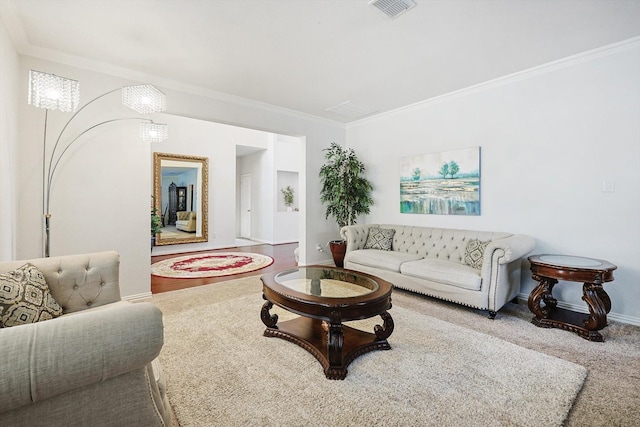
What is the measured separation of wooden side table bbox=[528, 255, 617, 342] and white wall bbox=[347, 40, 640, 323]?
405 millimetres

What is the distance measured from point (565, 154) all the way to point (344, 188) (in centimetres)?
300

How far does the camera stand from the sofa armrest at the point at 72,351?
82cm

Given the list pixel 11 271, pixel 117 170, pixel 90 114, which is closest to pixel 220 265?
pixel 117 170

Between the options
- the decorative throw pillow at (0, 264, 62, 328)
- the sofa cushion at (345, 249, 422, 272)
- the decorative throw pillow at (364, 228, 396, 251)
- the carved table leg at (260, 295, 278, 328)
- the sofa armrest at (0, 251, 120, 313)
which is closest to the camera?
the decorative throw pillow at (0, 264, 62, 328)

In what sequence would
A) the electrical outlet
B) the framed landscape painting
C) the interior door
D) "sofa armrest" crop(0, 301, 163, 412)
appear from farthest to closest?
the interior door < the framed landscape painting < the electrical outlet < "sofa armrest" crop(0, 301, 163, 412)

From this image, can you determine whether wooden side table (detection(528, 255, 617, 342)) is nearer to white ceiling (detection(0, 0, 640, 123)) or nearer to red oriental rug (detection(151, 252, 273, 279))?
white ceiling (detection(0, 0, 640, 123))

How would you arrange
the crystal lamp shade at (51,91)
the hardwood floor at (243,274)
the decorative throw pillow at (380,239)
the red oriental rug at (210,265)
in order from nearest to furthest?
the crystal lamp shade at (51,91) → the hardwood floor at (243,274) → the decorative throw pillow at (380,239) → the red oriental rug at (210,265)

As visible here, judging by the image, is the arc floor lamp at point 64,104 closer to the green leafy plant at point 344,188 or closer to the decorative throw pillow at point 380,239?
the green leafy plant at point 344,188

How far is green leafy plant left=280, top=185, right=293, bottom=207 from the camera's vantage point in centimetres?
875

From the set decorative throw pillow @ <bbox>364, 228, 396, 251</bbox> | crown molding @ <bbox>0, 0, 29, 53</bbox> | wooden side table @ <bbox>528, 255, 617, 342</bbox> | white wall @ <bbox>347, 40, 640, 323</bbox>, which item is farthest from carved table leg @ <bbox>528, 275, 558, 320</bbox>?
crown molding @ <bbox>0, 0, 29, 53</bbox>

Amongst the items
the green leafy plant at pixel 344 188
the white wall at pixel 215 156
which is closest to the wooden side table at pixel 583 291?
the green leafy plant at pixel 344 188

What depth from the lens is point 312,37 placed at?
2787 mm

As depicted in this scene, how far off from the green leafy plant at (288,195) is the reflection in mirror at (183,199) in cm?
236

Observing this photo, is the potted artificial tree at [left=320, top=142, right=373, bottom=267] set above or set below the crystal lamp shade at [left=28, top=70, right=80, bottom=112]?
below
